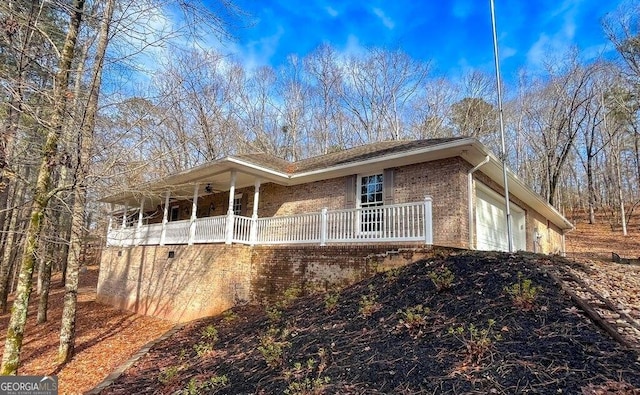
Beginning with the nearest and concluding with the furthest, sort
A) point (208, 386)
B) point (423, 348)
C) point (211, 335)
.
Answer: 1. point (423, 348)
2. point (208, 386)
3. point (211, 335)

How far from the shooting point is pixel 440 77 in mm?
24953

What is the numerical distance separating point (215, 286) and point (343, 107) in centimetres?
1941

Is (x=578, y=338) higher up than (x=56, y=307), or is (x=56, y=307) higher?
(x=578, y=338)

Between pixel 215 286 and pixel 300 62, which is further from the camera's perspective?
pixel 300 62

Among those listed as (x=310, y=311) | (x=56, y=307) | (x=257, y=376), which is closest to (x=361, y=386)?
(x=257, y=376)

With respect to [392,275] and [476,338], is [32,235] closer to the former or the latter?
[392,275]

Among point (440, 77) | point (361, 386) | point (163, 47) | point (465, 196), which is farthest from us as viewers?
point (440, 77)

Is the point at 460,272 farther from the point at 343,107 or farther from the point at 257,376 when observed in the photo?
the point at 343,107

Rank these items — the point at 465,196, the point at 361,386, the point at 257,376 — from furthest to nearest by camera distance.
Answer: the point at 465,196 < the point at 257,376 < the point at 361,386

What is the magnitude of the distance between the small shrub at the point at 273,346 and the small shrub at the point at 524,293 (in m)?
2.93

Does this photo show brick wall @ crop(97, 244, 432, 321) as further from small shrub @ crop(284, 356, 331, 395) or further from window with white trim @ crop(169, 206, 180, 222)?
window with white trim @ crop(169, 206, 180, 222)

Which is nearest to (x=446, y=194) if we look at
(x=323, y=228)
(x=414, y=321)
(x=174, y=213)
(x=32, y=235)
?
(x=323, y=228)

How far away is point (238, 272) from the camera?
31.3 ft

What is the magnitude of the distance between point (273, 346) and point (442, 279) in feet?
8.73
